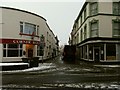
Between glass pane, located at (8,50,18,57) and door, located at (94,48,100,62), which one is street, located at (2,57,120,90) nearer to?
glass pane, located at (8,50,18,57)

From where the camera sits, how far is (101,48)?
34.2 meters

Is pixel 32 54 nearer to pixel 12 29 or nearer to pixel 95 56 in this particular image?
pixel 12 29

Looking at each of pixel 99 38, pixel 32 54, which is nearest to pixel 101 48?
pixel 99 38

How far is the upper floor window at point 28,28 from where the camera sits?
1393 inches

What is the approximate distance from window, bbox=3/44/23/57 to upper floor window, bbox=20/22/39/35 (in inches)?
109

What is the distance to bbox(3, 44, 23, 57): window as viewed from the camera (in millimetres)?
32281

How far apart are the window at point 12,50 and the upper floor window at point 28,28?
109 inches

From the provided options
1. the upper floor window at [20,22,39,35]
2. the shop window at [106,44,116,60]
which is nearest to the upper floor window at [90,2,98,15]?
the shop window at [106,44,116,60]

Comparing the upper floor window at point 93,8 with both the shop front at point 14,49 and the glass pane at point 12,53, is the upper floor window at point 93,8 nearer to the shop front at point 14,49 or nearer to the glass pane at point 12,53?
the shop front at point 14,49

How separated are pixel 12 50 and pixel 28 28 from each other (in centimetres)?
548

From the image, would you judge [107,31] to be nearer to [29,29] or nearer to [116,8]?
[116,8]

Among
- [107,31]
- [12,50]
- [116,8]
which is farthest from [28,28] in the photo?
[116,8]

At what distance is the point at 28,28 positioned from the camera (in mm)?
37062

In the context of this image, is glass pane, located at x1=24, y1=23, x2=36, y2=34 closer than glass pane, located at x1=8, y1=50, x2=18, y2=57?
No
